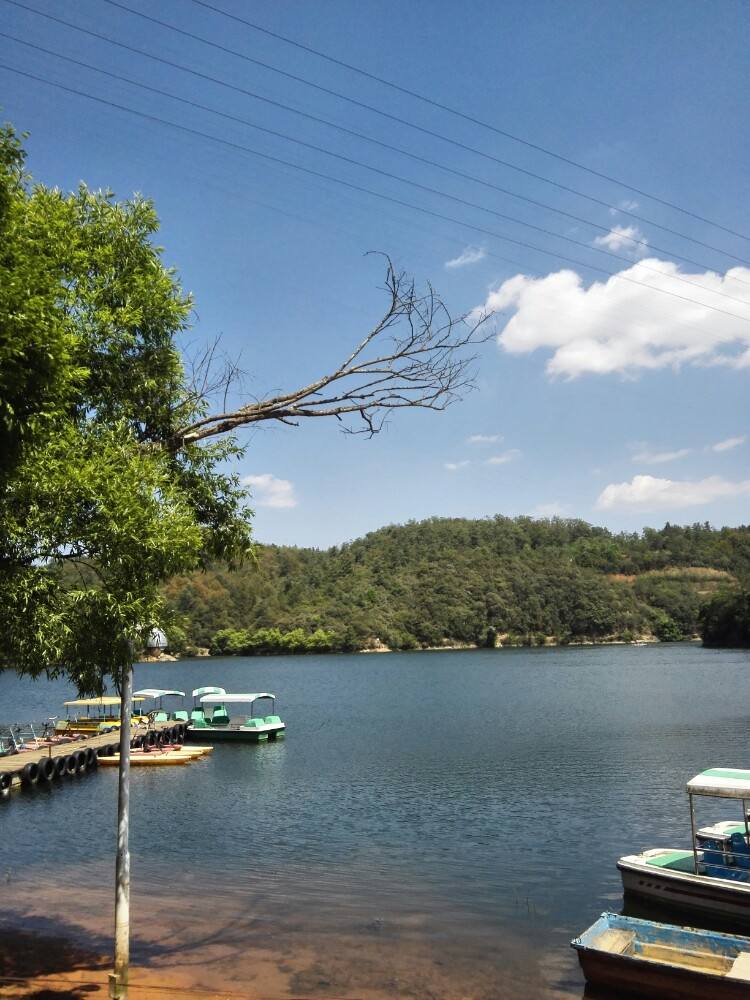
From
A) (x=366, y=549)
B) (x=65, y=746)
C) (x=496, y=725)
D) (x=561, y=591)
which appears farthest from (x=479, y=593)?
(x=65, y=746)

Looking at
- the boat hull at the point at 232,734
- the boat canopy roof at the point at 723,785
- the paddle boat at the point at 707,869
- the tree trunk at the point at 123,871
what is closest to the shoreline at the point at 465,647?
the boat hull at the point at 232,734

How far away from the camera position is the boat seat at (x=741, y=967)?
1033cm

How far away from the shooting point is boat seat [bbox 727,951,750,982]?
33.9ft

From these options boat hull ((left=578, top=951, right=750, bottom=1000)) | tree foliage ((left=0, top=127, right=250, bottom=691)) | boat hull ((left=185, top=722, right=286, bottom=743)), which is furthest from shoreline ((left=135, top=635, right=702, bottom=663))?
tree foliage ((left=0, top=127, right=250, bottom=691))

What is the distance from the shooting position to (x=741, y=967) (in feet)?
34.7

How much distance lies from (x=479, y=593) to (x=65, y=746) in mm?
129078

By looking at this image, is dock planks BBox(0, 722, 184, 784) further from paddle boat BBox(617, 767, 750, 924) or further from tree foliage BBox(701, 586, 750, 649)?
tree foliage BBox(701, 586, 750, 649)

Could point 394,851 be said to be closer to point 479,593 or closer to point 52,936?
point 52,936

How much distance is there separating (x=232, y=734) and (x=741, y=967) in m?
33.1

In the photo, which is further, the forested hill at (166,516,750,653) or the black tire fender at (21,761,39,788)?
the forested hill at (166,516,750,653)

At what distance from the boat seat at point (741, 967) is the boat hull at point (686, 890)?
3726 mm

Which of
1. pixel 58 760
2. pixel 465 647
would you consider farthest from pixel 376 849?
pixel 465 647

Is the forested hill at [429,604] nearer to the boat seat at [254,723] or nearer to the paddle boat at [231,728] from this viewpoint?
the paddle boat at [231,728]

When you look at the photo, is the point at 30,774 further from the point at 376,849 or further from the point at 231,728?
the point at 376,849
